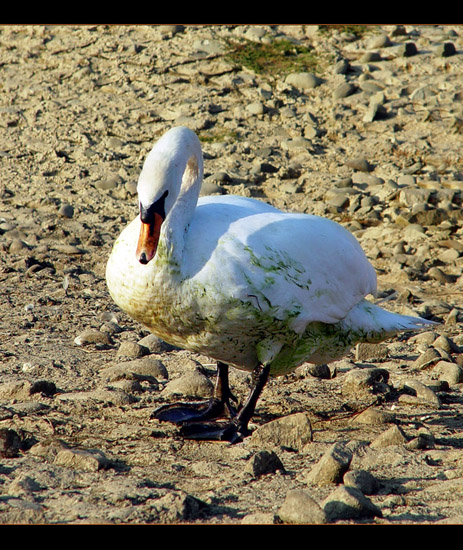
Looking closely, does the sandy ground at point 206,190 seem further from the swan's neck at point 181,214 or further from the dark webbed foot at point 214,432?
the swan's neck at point 181,214

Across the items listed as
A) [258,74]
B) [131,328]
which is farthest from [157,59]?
[131,328]

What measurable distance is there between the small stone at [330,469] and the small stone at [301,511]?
0.47 m

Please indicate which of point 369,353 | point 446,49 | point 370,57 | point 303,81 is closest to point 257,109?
point 303,81

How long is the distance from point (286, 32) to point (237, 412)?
6.21 meters

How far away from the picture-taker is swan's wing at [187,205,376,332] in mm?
4113

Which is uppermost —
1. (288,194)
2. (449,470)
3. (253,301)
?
(253,301)

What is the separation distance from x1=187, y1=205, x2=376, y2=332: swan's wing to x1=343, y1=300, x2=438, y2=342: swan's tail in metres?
0.13

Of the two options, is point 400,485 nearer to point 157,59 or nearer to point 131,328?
point 131,328

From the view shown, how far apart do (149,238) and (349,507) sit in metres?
1.54

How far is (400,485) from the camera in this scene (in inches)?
149

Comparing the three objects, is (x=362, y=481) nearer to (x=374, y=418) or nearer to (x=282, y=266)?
(x=374, y=418)

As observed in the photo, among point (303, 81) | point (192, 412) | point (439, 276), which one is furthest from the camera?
point (303, 81)

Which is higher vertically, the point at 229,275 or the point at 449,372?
the point at 229,275

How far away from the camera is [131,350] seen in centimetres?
534
